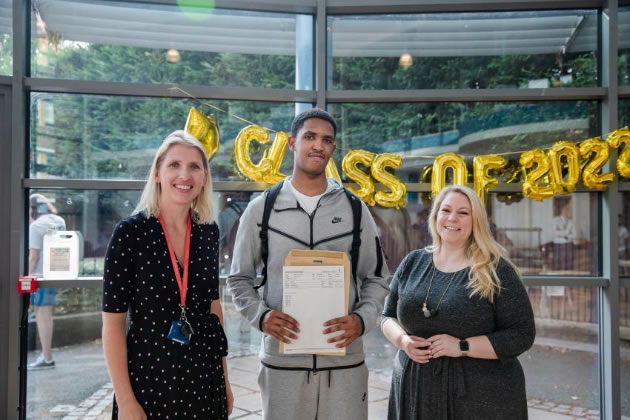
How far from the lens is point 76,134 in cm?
369

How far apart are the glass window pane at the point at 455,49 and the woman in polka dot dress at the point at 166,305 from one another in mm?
2100

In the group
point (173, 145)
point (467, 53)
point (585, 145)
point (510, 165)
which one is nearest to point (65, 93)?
point (173, 145)

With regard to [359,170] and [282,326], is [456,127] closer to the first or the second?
[359,170]

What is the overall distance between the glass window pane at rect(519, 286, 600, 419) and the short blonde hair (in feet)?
8.44

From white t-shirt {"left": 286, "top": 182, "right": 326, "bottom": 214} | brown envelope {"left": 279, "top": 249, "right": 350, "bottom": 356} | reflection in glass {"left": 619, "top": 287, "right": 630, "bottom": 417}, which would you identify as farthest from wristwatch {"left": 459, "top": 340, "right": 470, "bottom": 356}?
reflection in glass {"left": 619, "top": 287, "right": 630, "bottom": 417}

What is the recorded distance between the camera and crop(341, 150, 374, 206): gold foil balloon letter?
3.53m

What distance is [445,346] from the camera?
224 cm

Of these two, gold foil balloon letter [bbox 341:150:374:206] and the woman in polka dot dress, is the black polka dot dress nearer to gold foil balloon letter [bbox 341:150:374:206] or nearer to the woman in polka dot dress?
the woman in polka dot dress

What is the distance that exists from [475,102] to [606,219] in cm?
119

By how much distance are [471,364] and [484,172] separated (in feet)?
5.38

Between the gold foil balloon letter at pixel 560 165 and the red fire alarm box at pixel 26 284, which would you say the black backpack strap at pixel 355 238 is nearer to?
the gold foil balloon letter at pixel 560 165

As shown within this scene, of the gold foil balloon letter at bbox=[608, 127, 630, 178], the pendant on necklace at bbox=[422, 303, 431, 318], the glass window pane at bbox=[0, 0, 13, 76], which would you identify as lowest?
the pendant on necklace at bbox=[422, 303, 431, 318]

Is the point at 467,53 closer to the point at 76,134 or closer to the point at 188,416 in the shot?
the point at 76,134

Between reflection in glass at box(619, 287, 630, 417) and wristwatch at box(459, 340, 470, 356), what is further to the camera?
reflection in glass at box(619, 287, 630, 417)
